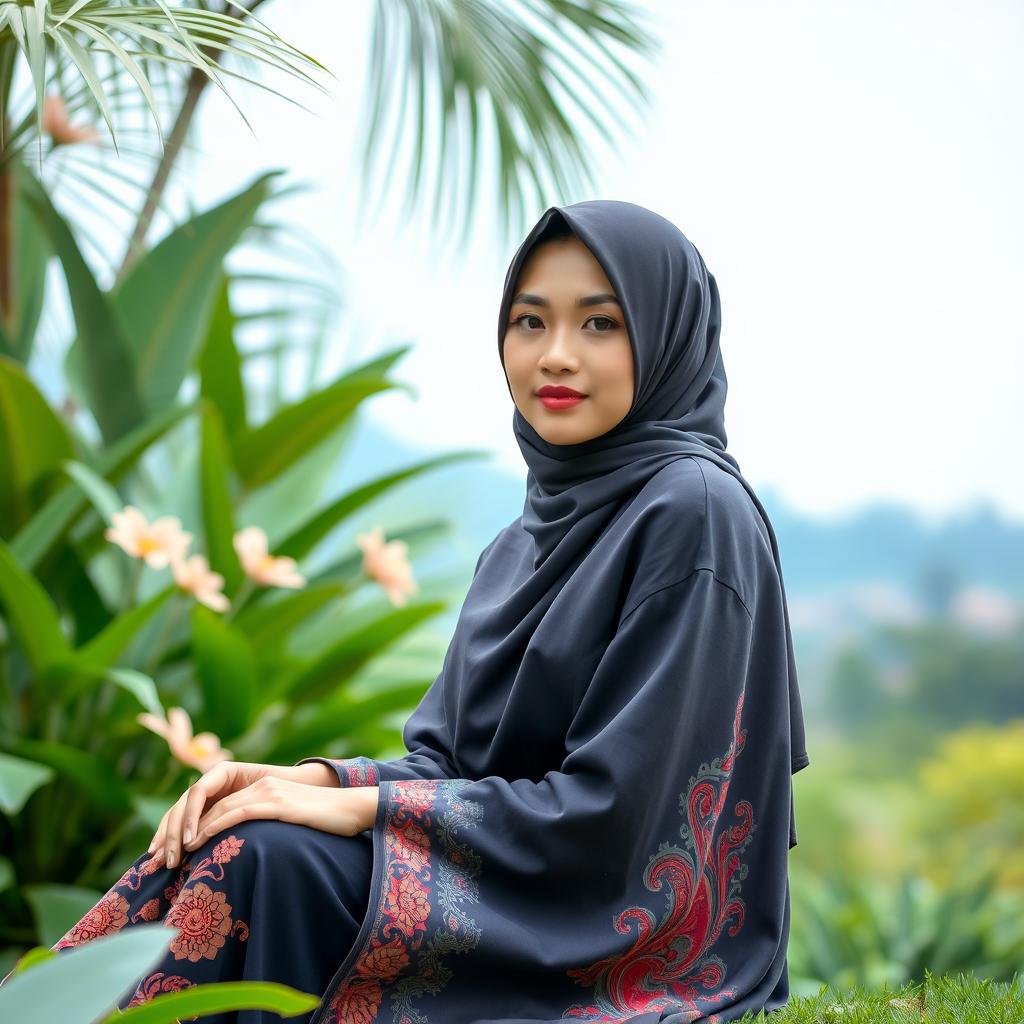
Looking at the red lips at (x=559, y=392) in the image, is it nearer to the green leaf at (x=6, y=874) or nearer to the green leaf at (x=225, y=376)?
the green leaf at (x=6, y=874)

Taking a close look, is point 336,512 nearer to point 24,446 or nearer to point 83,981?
point 24,446

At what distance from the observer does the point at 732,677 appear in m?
1.10

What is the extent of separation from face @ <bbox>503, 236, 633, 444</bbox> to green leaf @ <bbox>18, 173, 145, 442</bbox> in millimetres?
1376

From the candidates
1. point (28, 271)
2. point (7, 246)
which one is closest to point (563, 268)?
point (7, 246)

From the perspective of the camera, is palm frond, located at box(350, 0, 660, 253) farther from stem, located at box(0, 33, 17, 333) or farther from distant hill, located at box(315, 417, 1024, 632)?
distant hill, located at box(315, 417, 1024, 632)

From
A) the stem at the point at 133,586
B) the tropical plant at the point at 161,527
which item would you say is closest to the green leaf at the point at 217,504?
the tropical plant at the point at 161,527

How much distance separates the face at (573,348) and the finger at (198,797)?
426 mm

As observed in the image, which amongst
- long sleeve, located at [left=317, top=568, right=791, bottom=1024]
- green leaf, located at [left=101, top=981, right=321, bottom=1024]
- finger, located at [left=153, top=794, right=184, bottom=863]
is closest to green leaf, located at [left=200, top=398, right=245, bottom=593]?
finger, located at [left=153, top=794, right=184, bottom=863]

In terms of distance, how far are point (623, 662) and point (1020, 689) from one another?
2032 centimetres

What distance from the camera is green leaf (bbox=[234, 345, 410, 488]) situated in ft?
7.86

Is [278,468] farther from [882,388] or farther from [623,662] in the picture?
[882,388]

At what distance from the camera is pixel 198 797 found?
1098 mm

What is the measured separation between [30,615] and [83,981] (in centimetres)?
151

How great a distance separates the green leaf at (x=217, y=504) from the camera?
230 centimetres
